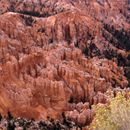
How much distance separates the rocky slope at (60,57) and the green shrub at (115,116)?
34584 millimetres

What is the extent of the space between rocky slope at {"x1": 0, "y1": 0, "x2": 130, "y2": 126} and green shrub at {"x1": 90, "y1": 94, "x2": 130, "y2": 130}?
1362 inches

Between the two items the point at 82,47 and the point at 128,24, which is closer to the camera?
the point at 82,47

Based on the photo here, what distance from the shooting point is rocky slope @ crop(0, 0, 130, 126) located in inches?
2569

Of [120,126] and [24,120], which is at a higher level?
[120,126]

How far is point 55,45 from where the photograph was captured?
79875mm

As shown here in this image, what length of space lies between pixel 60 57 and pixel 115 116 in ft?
166

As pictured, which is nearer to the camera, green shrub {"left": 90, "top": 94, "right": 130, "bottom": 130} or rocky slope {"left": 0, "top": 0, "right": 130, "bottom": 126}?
green shrub {"left": 90, "top": 94, "right": 130, "bottom": 130}

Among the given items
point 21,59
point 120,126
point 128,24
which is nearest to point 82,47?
point 21,59

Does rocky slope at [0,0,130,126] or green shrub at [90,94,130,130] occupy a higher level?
green shrub at [90,94,130,130]

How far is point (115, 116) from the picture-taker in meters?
24.8

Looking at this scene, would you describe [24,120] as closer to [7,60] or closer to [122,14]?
[7,60]

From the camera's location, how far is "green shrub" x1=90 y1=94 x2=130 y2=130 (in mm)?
24641

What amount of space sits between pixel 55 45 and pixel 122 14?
1378 inches

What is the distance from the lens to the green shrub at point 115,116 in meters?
24.6
